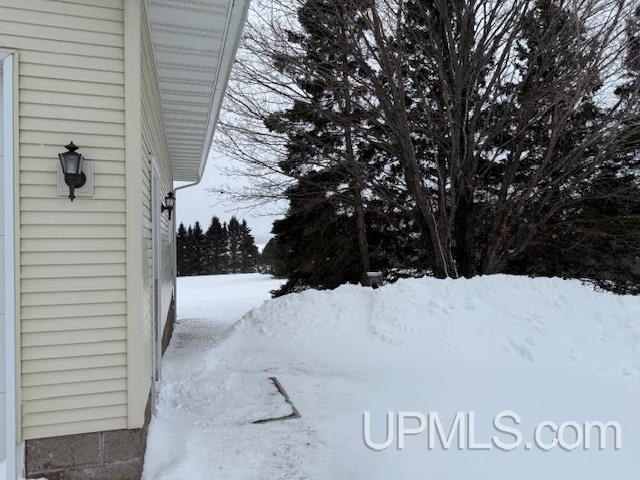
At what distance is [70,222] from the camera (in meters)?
2.82

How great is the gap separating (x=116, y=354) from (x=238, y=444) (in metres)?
1.20

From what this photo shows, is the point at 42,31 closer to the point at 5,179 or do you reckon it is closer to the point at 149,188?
the point at 5,179

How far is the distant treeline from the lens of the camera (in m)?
42.9

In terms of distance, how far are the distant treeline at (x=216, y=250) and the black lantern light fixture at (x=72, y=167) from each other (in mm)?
40698

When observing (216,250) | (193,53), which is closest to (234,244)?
(216,250)

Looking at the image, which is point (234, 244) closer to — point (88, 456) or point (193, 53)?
point (193, 53)

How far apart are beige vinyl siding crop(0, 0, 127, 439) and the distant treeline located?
40.6m

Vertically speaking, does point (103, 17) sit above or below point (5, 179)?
above

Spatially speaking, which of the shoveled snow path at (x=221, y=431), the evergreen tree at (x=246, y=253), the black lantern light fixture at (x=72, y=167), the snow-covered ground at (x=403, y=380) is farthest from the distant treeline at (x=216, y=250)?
the black lantern light fixture at (x=72, y=167)

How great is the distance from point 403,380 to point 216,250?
1625 inches

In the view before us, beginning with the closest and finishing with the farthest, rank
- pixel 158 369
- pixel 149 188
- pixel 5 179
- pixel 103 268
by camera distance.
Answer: pixel 5 179 < pixel 103 268 < pixel 149 188 < pixel 158 369

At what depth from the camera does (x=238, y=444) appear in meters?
3.32

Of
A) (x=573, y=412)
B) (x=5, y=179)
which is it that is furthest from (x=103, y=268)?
(x=573, y=412)

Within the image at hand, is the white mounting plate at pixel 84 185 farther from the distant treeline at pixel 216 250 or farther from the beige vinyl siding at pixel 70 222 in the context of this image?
the distant treeline at pixel 216 250
